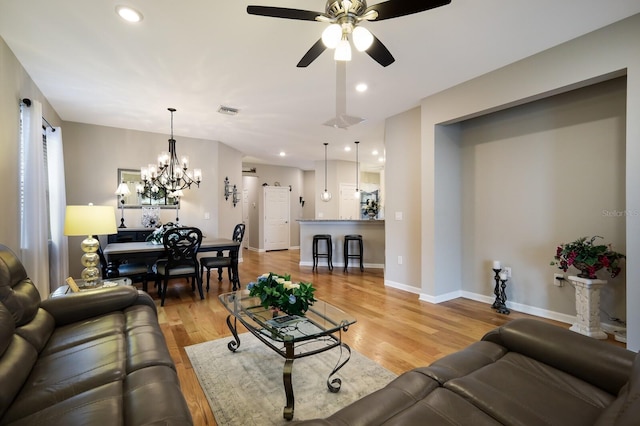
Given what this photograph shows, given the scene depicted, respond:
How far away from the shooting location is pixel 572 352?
131cm

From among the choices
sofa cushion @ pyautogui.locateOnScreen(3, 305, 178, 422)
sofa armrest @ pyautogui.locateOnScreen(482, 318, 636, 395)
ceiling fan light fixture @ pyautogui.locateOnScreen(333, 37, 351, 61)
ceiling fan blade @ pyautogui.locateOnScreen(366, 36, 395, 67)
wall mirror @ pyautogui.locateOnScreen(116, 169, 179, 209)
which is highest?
ceiling fan blade @ pyautogui.locateOnScreen(366, 36, 395, 67)

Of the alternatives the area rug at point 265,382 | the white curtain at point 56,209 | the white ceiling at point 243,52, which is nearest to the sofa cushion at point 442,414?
the area rug at point 265,382

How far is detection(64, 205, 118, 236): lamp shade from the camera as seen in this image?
2.39m

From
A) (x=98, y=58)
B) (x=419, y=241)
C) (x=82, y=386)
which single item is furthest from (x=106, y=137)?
(x=419, y=241)

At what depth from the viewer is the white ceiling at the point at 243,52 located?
2.17 metres

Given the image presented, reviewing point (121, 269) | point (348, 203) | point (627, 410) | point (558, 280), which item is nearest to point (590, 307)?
point (558, 280)

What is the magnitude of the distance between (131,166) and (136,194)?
51cm

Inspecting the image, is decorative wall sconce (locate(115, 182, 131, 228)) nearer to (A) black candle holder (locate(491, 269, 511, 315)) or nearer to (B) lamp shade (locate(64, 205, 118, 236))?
→ (B) lamp shade (locate(64, 205, 118, 236))

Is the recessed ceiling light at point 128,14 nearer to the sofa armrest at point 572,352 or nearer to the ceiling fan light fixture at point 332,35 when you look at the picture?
the ceiling fan light fixture at point 332,35

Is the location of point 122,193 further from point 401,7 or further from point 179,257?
point 401,7

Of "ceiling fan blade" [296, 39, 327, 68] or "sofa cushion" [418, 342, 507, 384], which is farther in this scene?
"ceiling fan blade" [296, 39, 327, 68]

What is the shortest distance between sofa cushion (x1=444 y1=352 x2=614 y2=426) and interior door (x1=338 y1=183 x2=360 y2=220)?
6.95m

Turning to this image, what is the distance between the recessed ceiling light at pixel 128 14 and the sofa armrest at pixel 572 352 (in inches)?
127

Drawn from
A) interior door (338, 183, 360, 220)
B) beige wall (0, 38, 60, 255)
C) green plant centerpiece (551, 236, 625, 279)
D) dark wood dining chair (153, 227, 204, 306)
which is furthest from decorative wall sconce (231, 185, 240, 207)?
green plant centerpiece (551, 236, 625, 279)
